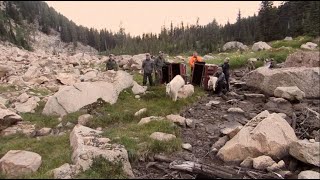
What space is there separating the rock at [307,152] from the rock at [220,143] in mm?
2490

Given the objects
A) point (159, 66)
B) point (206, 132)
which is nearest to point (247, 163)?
point (206, 132)

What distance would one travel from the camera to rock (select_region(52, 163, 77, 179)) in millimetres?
9766

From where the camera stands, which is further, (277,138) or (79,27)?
(79,27)

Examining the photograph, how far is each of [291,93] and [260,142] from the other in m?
7.27

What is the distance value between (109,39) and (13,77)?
143974 mm

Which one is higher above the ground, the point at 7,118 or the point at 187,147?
the point at 7,118

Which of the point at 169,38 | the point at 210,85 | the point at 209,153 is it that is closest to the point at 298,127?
the point at 209,153

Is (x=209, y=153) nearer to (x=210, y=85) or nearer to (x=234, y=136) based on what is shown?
(x=234, y=136)

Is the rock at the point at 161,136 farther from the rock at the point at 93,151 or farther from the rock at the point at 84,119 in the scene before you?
the rock at the point at 84,119

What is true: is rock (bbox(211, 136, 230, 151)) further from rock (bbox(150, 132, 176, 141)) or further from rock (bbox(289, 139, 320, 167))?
rock (bbox(289, 139, 320, 167))

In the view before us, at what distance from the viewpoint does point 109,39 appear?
6565 inches

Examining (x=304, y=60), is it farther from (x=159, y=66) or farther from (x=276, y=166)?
(x=276, y=166)

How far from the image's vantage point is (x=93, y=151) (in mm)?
10891

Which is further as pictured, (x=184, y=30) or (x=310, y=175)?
(x=184, y=30)
